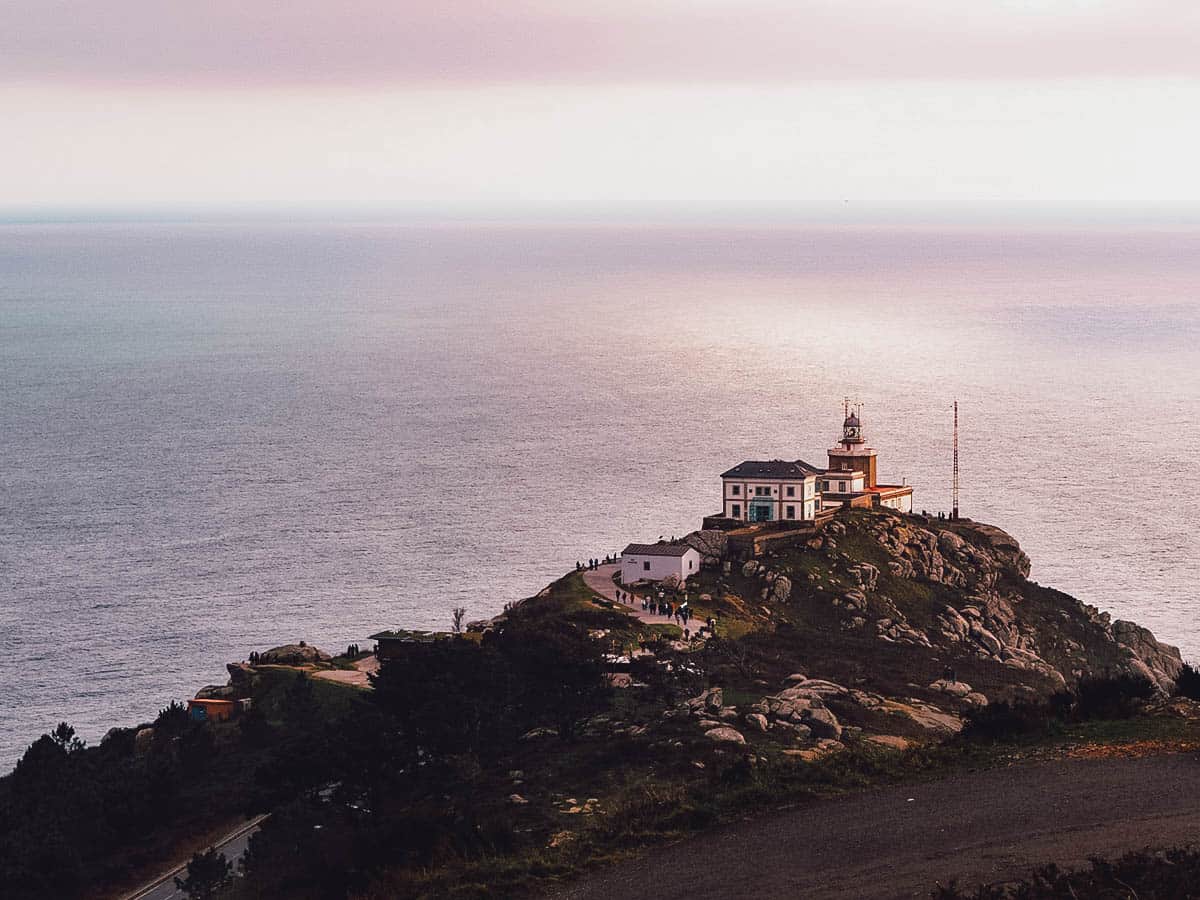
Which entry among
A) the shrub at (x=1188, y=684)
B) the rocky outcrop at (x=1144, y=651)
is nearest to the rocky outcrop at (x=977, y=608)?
the rocky outcrop at (x=1144, y=651)

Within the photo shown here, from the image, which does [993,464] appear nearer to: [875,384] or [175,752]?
[875,384]

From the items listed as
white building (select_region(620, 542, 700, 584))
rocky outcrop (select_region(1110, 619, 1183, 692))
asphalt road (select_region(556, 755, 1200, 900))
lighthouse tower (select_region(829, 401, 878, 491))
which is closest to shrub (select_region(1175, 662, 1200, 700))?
asphalt road (select_region(556, 755, 1200, 900))

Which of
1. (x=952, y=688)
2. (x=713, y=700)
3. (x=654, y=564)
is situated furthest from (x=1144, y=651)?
(x=713, y=700)

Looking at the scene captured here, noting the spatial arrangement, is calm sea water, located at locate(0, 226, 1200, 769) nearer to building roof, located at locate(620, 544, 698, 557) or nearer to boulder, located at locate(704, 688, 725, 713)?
building roof, located at locate(620, 544, 698, 557)

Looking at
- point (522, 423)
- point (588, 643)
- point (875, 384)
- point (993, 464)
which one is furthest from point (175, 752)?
point (875, 384)

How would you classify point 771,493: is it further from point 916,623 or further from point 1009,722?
point 1009,722

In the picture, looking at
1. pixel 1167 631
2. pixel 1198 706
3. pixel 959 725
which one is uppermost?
pixel 1198 706

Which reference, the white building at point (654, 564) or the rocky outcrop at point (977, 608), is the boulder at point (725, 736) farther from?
the white building at point (654, 564)
